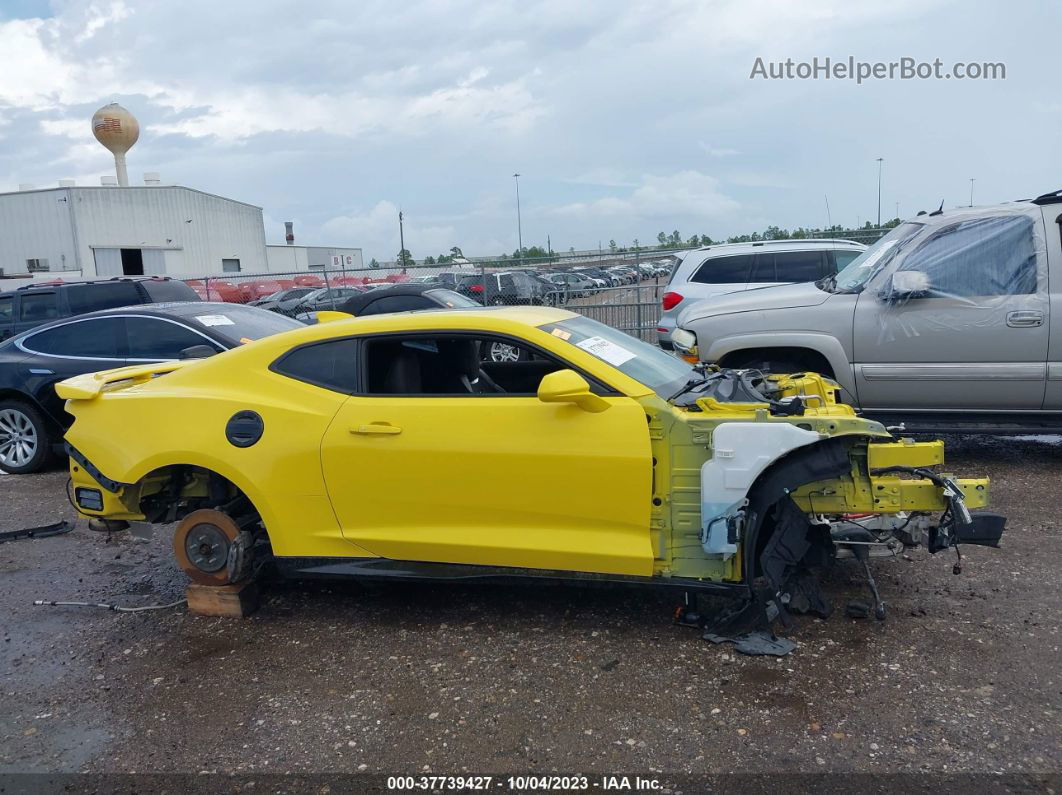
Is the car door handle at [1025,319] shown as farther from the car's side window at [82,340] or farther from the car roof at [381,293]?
the car's side window at [82,340]

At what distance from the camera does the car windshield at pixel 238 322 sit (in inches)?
306

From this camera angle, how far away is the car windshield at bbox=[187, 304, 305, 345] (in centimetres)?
777

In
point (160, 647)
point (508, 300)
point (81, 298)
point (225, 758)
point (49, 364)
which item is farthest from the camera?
point (508, 300)

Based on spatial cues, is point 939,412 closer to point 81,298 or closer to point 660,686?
point 660,686

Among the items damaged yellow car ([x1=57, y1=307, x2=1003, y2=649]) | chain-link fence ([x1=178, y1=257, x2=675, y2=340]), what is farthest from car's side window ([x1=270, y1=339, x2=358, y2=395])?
chain-link fence ([x1=178, y1=257, x2=675, y2=340])

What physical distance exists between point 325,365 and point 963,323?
187 inches

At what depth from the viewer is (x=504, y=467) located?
3850mm

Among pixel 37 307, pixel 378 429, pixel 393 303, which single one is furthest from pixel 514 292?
pixel 378 429

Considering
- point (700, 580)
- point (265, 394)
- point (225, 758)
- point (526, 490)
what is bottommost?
point (225, 758)

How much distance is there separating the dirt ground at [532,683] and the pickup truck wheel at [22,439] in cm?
353

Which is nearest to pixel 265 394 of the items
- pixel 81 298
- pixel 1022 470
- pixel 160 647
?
pixel 160 647

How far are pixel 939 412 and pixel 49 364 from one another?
7.82 m

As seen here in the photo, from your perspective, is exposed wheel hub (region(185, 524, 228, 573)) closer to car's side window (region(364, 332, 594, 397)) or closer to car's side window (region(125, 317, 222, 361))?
car's side window (region(364, 332, 594, 397))

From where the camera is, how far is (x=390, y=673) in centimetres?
380
